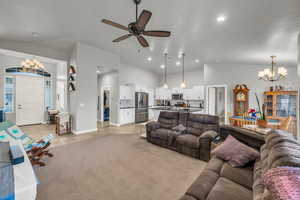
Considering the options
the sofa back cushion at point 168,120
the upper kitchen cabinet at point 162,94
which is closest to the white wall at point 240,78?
the upper kitchen cabinet at point 162,94

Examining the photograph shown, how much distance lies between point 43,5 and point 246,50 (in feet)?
18.7

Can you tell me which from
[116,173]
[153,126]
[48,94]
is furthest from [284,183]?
[48,94]

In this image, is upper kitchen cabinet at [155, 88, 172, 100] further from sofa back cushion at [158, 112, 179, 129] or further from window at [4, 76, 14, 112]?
window at [4, 76, 14, 112]

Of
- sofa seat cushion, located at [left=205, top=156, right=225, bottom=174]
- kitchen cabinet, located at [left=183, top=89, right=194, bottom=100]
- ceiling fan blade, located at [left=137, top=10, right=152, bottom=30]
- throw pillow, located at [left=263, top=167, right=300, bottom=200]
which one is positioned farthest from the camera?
kitchen cabinet, located at [left=183, top=89, right=194, bottom=100]

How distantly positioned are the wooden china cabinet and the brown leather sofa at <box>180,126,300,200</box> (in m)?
5.00

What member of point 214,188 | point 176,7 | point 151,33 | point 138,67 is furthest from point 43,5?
point 138,67

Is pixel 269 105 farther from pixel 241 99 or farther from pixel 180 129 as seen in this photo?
pixel 180 129

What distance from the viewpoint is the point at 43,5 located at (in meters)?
2.80

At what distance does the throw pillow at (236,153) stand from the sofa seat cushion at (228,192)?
0.46 meters

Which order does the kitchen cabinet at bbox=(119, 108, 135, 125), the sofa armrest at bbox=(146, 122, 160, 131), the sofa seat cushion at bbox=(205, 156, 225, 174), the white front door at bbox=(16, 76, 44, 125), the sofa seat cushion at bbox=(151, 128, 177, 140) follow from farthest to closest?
1. the kitchen cabinet at bbox=(119, 108, 135, 125)
2. the white front door at bbox=(16, 76, 44, 125)
3. the sofa armrest at bbox=(146, 122, 160, 131)
4. the sofa seat cushion at bbox=(151, 128, 177, 140)
5. the sofa seat cushion at bbox=(205, 156, 225, 174)

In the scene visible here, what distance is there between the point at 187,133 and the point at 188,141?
0.53 m

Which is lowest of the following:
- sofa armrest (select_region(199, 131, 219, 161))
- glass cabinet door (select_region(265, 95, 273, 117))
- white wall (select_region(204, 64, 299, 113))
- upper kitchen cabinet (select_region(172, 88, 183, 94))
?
sofa armrest (select_region(199, 131, 219, 161))

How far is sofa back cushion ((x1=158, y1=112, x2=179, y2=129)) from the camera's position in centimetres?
416

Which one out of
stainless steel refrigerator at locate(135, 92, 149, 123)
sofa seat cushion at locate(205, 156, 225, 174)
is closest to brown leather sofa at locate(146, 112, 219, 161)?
sofa seat cushion at locate(205, 156, 225, 174)
